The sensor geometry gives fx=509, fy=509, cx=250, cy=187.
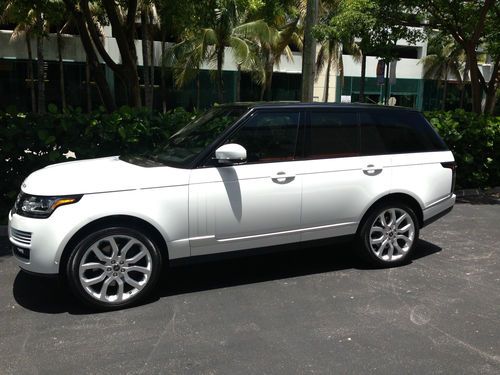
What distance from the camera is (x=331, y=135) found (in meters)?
5.00

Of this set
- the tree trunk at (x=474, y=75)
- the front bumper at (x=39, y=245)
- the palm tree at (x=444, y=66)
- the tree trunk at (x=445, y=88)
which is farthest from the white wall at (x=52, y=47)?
the front bumper at (x=39, y=245)

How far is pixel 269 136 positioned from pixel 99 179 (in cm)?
158

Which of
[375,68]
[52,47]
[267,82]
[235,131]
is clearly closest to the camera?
[235,131]

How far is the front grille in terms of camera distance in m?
3.98

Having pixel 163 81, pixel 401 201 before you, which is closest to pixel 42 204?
pixel 401 201

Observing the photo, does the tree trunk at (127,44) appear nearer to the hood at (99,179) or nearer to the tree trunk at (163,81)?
the hood at (99,179)

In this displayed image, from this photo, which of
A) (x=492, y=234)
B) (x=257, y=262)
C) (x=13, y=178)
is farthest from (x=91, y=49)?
(x=492, y=234)

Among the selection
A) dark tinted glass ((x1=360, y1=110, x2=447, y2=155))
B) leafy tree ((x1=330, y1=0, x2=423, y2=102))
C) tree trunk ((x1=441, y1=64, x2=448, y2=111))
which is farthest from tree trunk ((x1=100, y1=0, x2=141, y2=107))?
tree trunk ((x1=441, y1=64, x2=448, y2=111))

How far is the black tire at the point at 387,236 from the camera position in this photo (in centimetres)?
518

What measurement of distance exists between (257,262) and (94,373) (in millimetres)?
2521

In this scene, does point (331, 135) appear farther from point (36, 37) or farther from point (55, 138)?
point (36, 37)

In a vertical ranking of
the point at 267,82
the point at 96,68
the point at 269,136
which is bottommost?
the point at 269,136

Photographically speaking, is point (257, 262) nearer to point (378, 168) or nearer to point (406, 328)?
point (378, 168)

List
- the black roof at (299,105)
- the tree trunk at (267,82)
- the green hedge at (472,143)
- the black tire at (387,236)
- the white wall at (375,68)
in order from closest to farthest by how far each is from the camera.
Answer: the black roof at (299,105) → the black tire at (387,236) → the green hedge at (472,143) → the tree trunk at (267,82) → the white wall at (375,68)
